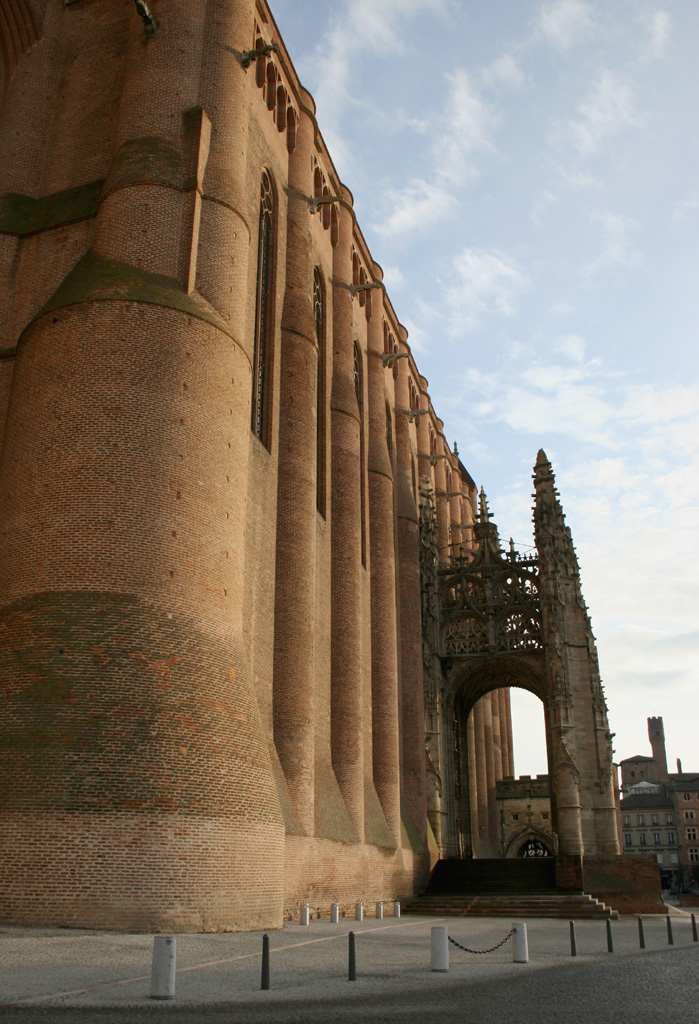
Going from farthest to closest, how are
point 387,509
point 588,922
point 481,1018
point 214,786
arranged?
point 387,509
point 588,922
point 214,786
point 481,1018

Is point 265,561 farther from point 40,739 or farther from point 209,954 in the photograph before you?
point 209,954

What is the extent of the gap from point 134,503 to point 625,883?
64.5 feet

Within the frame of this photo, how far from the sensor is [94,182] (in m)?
19.0

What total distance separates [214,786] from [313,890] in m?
6.83

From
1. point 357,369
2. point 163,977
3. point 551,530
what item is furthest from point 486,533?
point 163,977

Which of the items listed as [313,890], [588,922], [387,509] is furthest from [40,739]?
[387,509]

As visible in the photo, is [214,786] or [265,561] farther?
[265,561]

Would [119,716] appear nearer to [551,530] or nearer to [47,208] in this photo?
[47,208]

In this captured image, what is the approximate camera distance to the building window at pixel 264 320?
810 inches

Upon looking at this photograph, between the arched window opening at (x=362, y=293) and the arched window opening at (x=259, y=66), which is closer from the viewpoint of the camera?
the arched window opening at (x=259, y=66)

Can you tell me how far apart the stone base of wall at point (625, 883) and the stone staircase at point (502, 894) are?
103cm

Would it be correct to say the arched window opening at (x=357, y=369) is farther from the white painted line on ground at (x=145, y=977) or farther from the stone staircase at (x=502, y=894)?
the white painted line on ground at (x=145, y=977)

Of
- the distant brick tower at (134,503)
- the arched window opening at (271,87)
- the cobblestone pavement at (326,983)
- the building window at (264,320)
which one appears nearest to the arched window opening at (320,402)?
the building window at (264,320)

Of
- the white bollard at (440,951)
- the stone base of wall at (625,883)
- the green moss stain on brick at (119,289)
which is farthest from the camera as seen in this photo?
the stone base of wall at (625,883)
